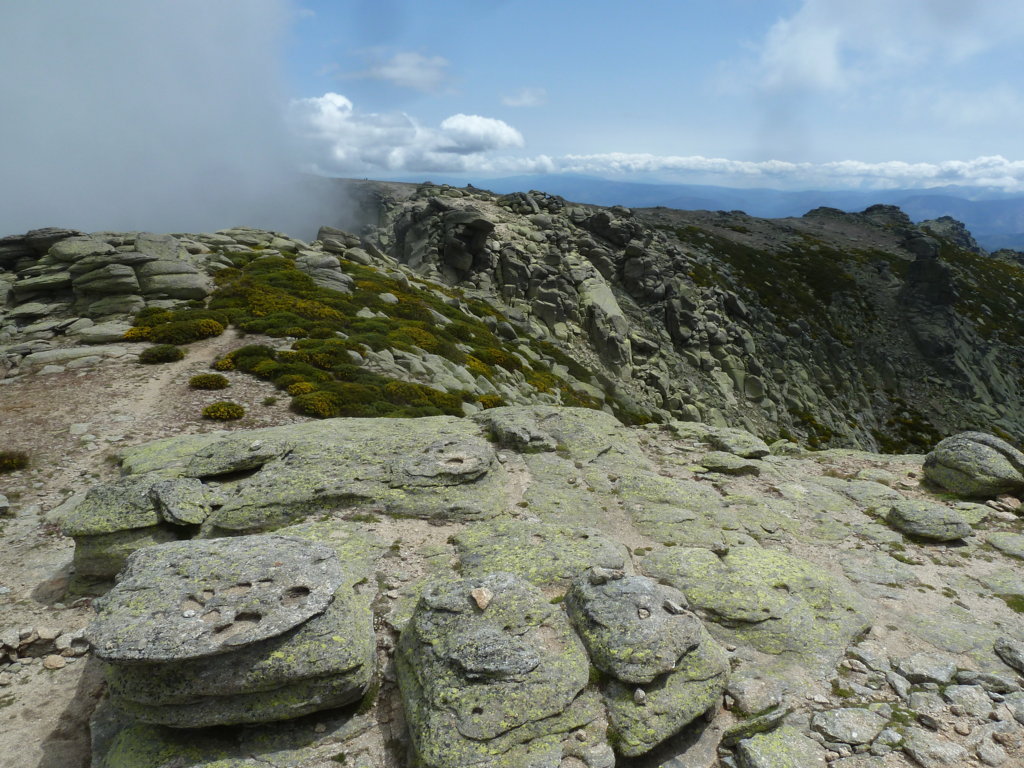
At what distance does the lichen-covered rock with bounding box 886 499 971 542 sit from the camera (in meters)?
19.5

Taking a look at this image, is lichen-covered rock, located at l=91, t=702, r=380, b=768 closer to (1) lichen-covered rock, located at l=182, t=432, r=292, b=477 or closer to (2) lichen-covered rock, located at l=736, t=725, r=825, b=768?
(2) lichen-covered rock, located at l=736, t=725, r=825, b=768

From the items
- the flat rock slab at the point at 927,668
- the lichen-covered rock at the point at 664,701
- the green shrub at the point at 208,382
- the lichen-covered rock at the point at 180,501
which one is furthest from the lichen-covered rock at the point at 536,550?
the green shrub at the point at 208,382

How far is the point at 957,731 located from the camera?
1038 centimetres

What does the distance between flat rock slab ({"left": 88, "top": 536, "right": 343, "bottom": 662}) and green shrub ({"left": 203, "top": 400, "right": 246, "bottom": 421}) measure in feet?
49.0

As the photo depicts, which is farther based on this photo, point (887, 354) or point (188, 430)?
point (887, 354)

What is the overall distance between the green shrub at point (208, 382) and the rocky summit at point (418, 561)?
20 cm

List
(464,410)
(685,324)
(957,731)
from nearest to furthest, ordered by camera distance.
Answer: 1. (957,731)
2. (464,410)
3. (685,324)

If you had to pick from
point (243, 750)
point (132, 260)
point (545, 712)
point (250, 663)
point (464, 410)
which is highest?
point (132, 260)

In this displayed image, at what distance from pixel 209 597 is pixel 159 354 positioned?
26.0 meters

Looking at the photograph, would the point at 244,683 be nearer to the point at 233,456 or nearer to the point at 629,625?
the point at 629,625

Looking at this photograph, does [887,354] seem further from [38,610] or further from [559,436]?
[38,610]

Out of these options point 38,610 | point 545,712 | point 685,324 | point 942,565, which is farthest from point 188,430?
point 685,324

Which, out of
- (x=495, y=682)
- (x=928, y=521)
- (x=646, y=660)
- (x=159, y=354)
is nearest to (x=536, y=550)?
(x=646, y=660)

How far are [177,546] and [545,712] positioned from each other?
9070mm
